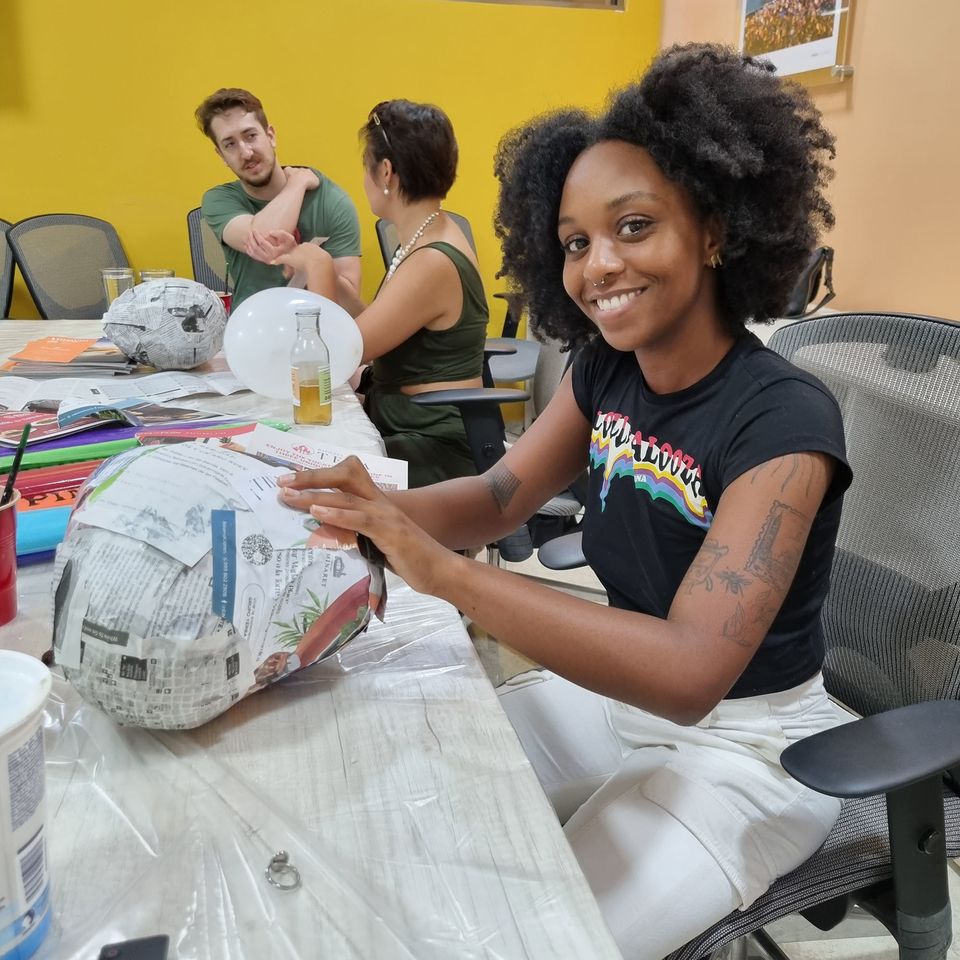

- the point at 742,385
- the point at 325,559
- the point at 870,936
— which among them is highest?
the point at 742,385

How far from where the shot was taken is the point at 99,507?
67cm

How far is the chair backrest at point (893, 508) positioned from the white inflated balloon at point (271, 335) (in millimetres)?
894

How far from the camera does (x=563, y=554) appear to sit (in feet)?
3.93

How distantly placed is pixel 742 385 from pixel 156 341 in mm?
1311

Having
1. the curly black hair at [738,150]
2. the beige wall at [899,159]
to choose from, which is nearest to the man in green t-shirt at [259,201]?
the beige wall at [899,159]

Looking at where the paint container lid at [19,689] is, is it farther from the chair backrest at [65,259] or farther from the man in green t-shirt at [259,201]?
the chair backrest at [65,259]

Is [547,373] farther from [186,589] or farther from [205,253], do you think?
[205,253]

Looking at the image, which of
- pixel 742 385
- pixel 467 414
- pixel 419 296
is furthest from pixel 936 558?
pixel 419 296

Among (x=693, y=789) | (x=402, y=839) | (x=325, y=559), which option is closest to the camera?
(x=402, y=839)

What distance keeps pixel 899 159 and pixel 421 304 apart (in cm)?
137

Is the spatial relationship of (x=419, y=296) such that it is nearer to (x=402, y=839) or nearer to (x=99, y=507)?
(x=99, y=507)

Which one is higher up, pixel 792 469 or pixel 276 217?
pixel 276 217

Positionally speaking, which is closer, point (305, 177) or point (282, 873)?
point (282, 873)

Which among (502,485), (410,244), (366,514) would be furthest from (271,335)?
(366,514)
